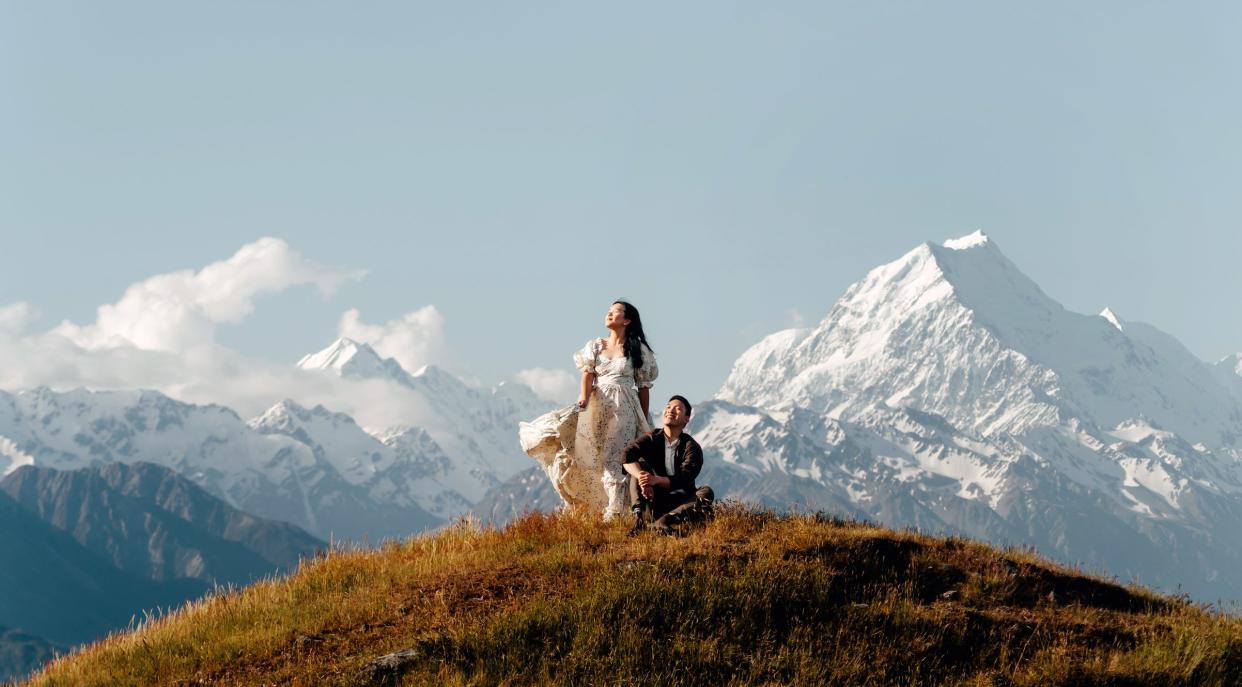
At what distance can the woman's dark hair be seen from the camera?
64.8 feet

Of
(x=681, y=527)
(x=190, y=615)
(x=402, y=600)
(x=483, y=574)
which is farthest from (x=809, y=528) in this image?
(x=190, y=615)

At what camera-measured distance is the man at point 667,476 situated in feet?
55.3

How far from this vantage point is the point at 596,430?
19344 millimetres

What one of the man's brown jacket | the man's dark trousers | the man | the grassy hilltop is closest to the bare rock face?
the grassy hilltop

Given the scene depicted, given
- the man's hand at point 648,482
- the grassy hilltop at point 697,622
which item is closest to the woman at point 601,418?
the man's hand at point 648,482

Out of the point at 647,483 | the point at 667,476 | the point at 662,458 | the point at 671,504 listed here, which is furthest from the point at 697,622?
the point at 662,458

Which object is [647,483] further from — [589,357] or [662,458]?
[589,357]

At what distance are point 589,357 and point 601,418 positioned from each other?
3.57 ft

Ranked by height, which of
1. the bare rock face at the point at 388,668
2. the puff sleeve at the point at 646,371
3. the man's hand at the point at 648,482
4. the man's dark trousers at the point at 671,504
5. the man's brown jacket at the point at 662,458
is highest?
the puff sleeve at the point at 646,371

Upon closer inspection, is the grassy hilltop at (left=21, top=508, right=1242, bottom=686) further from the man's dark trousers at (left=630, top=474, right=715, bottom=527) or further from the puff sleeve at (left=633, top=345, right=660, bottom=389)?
the puff sleeve at (left=633, top=345, right=660, bottom=389)

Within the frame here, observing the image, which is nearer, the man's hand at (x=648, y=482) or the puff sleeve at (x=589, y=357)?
the man's hand at (x=648, y=482)

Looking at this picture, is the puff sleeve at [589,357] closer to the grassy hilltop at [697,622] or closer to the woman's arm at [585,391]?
the woman's arm at [585,391]

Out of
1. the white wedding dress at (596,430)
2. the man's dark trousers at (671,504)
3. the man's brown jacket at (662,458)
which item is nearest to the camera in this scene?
the man's dark trousers at (671,504)

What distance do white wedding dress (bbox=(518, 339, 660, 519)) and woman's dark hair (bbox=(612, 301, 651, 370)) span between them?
0.11 meters
